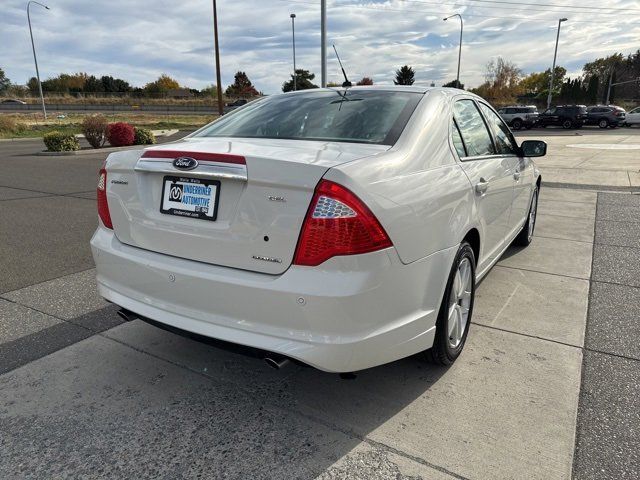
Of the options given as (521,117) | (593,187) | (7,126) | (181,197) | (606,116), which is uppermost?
(181,197)

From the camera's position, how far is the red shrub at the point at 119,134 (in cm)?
1866

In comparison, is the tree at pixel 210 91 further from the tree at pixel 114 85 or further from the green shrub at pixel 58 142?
the green shrub at pixel 58 142

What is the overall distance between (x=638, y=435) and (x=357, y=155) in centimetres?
189

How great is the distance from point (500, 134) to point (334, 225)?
2.77 meters

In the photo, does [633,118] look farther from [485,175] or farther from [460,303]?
[460,303]

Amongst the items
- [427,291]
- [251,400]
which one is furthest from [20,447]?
[427,291]

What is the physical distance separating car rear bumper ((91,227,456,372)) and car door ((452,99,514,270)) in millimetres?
833

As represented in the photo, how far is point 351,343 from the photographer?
213cm

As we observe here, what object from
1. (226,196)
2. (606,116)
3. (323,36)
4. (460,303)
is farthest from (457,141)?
(606,116)

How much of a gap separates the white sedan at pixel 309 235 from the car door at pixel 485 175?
100mm

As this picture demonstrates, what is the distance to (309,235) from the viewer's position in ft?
6.81

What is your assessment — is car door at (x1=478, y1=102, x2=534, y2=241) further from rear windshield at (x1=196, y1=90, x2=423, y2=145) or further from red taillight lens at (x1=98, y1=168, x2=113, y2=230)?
red taillight lens at (x1=98, y1=168, x2=113, y2=230)

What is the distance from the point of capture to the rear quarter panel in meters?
2.16

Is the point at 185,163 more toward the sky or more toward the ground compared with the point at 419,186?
more toward the sky
